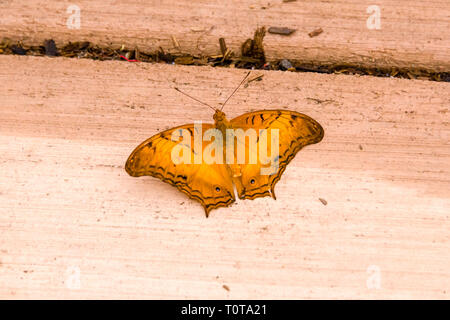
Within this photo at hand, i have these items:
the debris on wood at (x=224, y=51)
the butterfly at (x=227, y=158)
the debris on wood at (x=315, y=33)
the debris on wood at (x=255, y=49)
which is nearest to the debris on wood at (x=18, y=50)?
the butterfly at (x=227, y=158)

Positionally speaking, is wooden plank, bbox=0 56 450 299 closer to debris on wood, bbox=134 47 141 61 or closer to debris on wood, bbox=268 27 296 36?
debris on wood, bbox=134 47 141 61

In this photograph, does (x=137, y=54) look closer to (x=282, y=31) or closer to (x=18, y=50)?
(x=18, y=50)

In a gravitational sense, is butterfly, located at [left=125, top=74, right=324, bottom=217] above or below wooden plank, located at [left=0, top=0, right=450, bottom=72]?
below

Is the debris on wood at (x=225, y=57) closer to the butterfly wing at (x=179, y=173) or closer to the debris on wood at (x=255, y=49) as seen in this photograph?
the debris on wood at (x=255, y=49)

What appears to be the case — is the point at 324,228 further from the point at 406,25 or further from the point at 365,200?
the point at 406,25

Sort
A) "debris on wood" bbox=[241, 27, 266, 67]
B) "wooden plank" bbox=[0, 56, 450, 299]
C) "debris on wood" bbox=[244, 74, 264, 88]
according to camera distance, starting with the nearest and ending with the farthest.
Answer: "wooden plank" bbox=[0, 56, 450, 299] → "debris on wood" bbox=[244, 74, 264, 88] → "debris on wood" bbox=[241, 27, 266, 67]

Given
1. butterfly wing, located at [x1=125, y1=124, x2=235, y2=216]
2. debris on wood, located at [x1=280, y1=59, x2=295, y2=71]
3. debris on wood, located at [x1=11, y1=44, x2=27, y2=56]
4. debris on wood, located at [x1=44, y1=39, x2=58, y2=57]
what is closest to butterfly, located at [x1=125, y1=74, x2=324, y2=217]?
butterfly wing, located at [x1=125, y1=124, x2=235, y2=216]

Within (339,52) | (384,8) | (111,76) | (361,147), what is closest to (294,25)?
(339,52)
